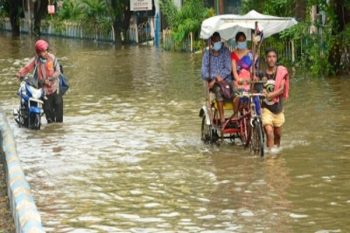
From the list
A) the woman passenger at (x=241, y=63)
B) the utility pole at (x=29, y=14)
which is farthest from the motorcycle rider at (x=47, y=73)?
the utility pole at (x=29, y=14)

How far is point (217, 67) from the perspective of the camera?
12.6 metres

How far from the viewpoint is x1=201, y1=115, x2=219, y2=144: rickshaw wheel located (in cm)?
1266

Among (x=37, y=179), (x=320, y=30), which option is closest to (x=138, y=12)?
(x=320, y=30)

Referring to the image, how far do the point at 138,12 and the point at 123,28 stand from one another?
2.08 m

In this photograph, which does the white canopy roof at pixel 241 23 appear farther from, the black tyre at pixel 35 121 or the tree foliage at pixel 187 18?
the tree foliage at pixel 187 18

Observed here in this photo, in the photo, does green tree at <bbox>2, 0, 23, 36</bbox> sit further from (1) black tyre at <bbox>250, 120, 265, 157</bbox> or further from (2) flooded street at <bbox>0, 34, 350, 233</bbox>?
(1) black tyre at <bbox>250, 120, 265, 157</bbox>

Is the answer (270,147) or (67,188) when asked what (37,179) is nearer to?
(67,188)

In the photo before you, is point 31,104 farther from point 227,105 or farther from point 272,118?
point 272,118

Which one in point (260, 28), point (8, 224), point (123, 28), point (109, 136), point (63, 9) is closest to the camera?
point (8, 224)

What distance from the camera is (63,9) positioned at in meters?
55.3

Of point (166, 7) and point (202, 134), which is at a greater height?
point (166, 7)

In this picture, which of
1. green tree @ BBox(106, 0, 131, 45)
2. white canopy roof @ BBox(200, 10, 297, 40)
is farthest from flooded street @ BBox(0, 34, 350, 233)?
green tree @ BBox(106, 0, 131, 45)

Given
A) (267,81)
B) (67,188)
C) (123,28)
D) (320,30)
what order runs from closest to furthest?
(67,188) < (267,81) < (320,30) < (123,28)

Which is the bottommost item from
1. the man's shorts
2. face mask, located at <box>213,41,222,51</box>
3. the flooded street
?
the flooded street
